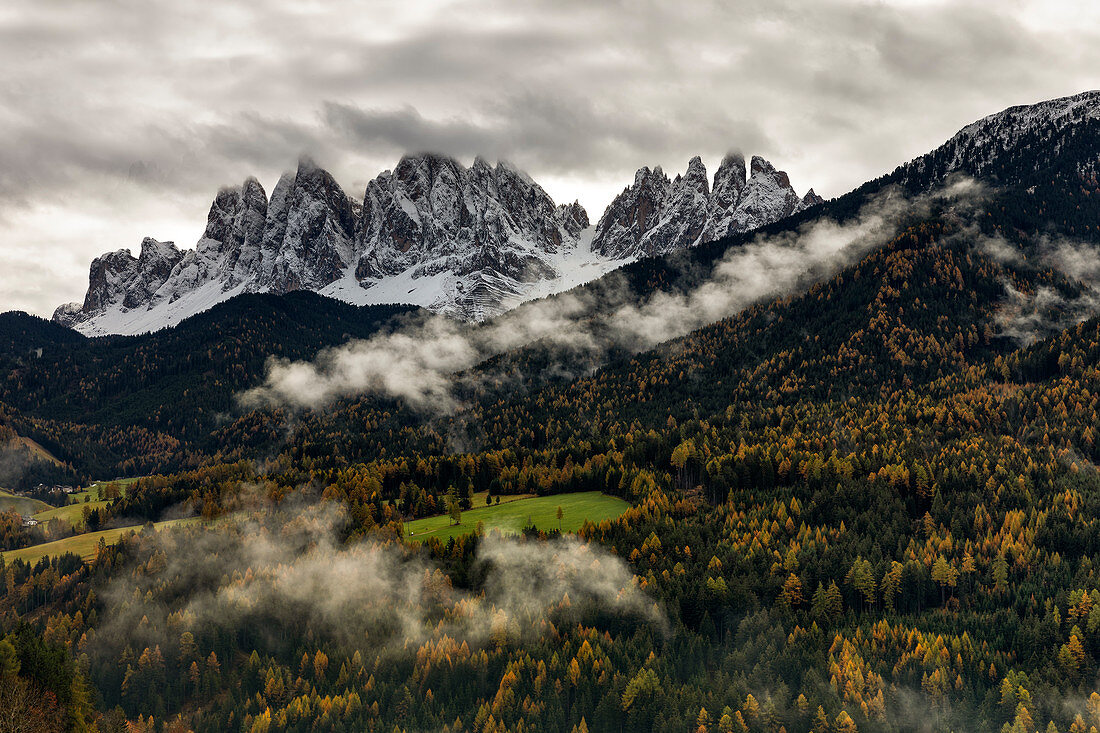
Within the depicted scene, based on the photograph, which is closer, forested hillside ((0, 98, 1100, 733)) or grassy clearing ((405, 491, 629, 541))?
forested hillside ((0, 98, 1100, 733))

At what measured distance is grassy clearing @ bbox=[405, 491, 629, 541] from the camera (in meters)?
168

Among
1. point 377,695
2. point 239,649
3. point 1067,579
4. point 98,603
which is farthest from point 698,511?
point 98,603

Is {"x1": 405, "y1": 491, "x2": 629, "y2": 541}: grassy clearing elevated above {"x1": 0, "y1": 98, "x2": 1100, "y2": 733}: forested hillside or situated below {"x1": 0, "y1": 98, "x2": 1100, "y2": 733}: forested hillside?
above

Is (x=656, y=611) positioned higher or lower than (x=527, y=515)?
lower

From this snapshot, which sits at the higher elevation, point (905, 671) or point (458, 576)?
point (458, 576)

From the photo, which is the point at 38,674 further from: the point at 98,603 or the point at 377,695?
the point at 98,603

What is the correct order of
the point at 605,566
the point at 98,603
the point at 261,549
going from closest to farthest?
the point at 605,566
the point at 98,603
the point at 261,549

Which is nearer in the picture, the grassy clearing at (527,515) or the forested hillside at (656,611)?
the forested hillside at (656,611)

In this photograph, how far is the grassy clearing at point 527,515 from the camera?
168125 millimetres

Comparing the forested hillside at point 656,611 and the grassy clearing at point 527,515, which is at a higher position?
the grassy clearing at point 527,515

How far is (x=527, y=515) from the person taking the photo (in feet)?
575

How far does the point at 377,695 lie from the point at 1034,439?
603 feet

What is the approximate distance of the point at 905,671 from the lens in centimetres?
10838

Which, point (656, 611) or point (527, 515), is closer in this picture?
point (656, 611)
